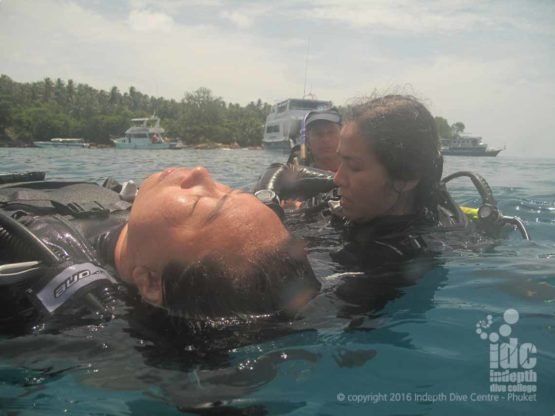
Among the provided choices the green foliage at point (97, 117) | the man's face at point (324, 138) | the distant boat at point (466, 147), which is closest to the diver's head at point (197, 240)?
the man's face at point (324, 138)

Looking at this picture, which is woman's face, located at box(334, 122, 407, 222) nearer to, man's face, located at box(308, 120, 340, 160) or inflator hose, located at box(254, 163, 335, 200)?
inflator hose, located at box(254, 163, 335, 200)

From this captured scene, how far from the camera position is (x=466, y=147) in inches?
1871

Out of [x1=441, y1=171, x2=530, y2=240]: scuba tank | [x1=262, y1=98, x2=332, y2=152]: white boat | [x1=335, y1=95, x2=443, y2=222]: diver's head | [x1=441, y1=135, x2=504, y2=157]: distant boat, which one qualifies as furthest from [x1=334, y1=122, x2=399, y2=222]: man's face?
[x1=441, y1=135, x2=504, y2=157]: distant boat

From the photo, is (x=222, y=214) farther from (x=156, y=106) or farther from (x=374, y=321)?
(x=156, y=106)

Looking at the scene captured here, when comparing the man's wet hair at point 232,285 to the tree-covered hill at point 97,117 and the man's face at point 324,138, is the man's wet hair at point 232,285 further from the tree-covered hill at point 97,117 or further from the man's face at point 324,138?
the tree-covered hill at point 97,117

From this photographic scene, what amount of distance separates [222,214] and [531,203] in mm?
7759

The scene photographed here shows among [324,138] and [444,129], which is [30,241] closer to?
[324,138]

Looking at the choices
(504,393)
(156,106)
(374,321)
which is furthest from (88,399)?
(156,106)

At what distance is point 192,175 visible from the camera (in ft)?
7.84

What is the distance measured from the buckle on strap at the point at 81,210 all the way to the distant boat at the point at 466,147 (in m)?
46.7

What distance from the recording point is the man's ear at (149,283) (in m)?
2.28

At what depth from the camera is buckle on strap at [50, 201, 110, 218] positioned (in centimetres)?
304

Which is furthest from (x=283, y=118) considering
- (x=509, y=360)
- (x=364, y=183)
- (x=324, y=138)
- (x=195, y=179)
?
(x=509, y=360)

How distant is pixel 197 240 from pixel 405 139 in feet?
5.99
